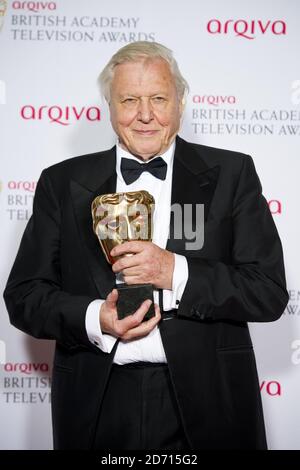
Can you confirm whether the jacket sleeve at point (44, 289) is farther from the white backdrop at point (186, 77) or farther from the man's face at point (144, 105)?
the white backdrop at point (186, 77)

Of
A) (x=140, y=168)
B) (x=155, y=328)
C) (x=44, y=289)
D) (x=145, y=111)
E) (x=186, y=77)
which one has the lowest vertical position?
(x=155, y=328)

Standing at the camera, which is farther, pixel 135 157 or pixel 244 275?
pixel 135 157

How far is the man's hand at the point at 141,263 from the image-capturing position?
153cm

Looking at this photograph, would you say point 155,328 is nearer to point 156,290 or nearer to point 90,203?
point 156,290

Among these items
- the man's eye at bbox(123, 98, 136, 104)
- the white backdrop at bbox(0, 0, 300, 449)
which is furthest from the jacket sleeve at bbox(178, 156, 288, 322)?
the white backdrop at bbox(0, 0, 300, 449)

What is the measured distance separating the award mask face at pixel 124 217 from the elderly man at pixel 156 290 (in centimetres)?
3

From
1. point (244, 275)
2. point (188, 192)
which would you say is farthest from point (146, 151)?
point (244, 275)

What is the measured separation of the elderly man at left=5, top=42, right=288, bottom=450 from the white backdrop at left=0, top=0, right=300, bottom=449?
0.73m

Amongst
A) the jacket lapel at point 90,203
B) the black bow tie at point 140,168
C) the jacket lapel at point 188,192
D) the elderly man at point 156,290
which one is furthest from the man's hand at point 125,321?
the black bow tie at point 140,168

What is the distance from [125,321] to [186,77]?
1339 mm

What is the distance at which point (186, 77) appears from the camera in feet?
8.46

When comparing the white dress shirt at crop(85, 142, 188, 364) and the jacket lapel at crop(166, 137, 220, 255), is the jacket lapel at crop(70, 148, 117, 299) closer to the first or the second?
the white dress shirt at crop(85, 142, 188, 364)

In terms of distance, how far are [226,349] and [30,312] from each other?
→ 52 cm
